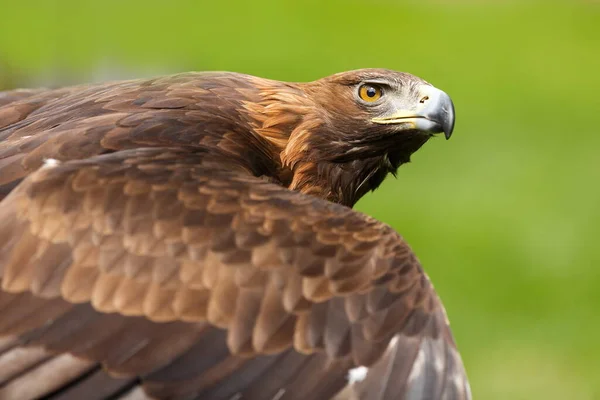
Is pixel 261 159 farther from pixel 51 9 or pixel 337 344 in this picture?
pixel 51 9

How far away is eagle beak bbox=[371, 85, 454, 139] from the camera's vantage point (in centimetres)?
566

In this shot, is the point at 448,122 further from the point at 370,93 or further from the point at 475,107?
the point at 475,107

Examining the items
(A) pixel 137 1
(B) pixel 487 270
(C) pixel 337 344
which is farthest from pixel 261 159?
(A) pixel 137 1

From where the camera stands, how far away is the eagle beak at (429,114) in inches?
223

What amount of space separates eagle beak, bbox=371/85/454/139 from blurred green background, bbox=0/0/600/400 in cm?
454

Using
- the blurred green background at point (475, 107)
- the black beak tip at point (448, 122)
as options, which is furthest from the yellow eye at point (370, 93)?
the blurred green background at point (475, 107)

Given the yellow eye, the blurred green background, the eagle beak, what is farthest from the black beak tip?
the blurred green background

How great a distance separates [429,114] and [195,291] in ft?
5.50

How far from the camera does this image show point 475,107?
19125 mm

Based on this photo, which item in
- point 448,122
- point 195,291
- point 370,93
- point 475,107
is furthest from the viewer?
point 475,107

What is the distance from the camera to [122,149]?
504 cm

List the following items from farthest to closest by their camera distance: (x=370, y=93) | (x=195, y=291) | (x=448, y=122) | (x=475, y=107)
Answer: (x=475, y=107), (x=370, y=93), (x=448, y=122), (x=195, y=291)

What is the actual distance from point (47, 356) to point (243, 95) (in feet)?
5.97

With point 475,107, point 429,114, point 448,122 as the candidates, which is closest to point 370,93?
point 429,114
